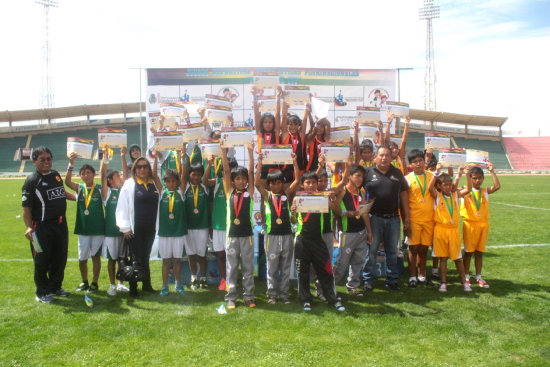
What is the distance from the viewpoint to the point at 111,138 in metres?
5.12

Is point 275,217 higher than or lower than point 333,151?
lower

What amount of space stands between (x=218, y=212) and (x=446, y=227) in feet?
10.2

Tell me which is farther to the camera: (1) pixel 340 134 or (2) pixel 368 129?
Result: (2) pixel 368 129

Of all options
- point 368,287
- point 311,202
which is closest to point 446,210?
point 368,287

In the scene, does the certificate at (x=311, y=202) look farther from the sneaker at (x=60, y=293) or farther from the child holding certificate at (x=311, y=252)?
the sneaker at (x=60, y=293)

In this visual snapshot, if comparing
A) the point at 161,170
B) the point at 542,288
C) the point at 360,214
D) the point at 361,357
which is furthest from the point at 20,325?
the point at 542,288

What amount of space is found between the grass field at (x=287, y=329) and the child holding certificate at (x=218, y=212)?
1.59 ft

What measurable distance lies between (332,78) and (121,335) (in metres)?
6.49

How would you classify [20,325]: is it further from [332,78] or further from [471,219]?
[332,78]

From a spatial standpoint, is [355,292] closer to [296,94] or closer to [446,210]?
[446,210]

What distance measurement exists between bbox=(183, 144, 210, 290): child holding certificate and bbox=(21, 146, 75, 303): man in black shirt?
160cm

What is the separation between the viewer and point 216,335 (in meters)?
3.81

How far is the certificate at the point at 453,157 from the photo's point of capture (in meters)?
4.93

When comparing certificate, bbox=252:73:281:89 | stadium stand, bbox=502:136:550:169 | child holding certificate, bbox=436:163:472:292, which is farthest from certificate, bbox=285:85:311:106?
stadium stand, bbox=502:136:550:169
